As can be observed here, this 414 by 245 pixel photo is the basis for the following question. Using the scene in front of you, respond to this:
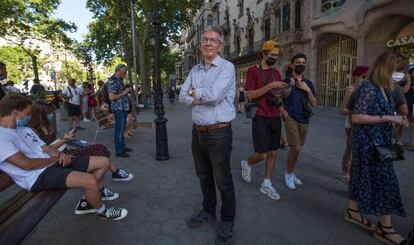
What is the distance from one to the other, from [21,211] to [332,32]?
1634cm

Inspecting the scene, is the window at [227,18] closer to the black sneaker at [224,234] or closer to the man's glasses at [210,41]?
the man's glasses at [210,41]

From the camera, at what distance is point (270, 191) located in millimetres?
3830

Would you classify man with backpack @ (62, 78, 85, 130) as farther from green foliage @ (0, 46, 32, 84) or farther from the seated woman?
green foliage @ (0, 46, 32, 84)

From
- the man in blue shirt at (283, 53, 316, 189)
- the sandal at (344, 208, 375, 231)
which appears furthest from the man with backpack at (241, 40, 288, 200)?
the sandal at (344, 208, 375, 231)

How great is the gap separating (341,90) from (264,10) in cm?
1162

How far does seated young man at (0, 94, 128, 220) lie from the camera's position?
2.49 meters

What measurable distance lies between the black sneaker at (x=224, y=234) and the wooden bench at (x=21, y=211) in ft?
5.20

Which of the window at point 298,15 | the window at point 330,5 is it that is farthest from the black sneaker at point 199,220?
the window at point 298,15

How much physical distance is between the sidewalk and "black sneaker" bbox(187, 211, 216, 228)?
0.19 feet

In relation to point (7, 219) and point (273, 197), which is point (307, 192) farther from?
point (7, 219)

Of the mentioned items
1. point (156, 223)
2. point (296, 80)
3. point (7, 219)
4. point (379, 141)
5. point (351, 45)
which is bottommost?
point (156, 223)

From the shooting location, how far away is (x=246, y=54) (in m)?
28.0

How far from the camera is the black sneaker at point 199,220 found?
122 inches

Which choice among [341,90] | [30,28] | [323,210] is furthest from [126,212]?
[30,28]
